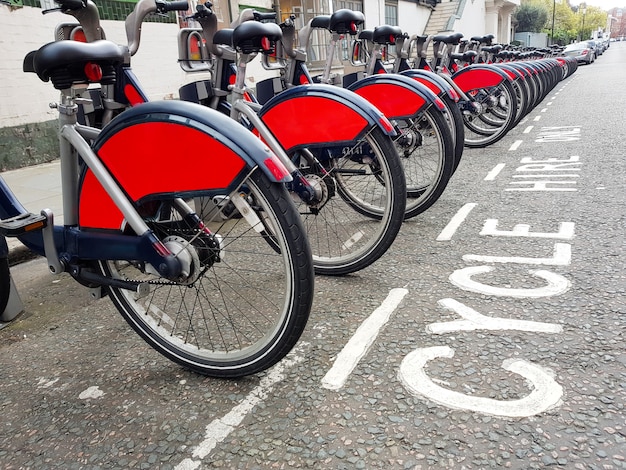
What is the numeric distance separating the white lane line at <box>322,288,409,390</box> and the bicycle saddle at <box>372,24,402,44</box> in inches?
116

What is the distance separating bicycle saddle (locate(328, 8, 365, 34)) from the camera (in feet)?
13.3

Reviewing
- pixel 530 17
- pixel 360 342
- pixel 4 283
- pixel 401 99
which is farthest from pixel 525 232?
pixel 530 17

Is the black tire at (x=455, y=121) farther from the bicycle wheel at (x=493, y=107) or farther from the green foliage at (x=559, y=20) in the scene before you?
the green foliage at (x=559, y=20)

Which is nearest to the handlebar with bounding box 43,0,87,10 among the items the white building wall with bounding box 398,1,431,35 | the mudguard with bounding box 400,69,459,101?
the mudguard with bounding box 400,69,459,101

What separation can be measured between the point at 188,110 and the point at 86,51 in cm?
44

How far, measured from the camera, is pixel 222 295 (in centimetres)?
306

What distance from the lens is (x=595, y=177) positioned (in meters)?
5.27

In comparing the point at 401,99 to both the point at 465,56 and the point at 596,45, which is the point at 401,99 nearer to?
the point at 465,56

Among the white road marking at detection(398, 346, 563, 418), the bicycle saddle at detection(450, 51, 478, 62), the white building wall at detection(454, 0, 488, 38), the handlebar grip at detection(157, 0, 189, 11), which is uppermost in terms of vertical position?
the white building wall at detection(454, 0, 488, 38)

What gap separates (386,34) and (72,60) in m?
3.63

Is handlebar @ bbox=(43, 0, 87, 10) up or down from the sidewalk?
up

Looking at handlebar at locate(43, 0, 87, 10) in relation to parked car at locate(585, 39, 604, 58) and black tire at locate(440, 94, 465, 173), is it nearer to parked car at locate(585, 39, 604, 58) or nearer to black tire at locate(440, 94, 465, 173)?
black tire at locate(440, 94, 465, 173)

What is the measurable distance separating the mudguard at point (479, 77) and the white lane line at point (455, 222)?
3.26 meters

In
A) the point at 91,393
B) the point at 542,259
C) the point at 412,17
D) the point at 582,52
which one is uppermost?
the point at 412,17
